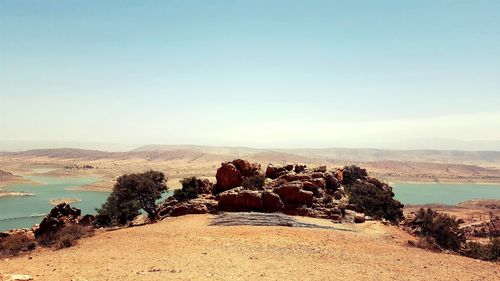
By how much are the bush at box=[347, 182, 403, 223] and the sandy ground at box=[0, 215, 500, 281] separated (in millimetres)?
11993

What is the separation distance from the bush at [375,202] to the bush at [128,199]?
61.4 feet

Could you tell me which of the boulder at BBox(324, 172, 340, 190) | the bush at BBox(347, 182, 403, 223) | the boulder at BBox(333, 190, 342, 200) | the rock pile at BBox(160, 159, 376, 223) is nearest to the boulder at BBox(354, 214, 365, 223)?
the rock pile at BBox(160, 159, 376, 223)

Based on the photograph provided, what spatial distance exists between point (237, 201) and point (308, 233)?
8.98 m

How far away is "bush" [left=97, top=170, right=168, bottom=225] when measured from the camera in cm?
3566

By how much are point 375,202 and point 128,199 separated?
78.3 feet

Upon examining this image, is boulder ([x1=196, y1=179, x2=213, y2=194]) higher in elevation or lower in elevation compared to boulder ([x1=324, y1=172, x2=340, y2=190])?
lower

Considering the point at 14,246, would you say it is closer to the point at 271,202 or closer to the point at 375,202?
the point at 271,202

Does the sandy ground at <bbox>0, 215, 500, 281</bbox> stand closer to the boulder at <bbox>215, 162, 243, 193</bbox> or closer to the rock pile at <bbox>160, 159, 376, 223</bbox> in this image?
the rock pile at <bbox>160, 159, 376, 223</bbox>

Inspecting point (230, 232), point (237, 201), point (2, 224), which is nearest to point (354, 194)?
point (237, 201)

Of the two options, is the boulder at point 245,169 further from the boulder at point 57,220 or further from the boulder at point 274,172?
the boulder at point 57,220

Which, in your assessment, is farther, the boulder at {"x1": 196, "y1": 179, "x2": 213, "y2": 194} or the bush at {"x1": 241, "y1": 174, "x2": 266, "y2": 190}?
the boulder at {"x1": 196, "y1": 179, "x2": 213, "y2": 194}

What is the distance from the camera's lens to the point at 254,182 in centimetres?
3600

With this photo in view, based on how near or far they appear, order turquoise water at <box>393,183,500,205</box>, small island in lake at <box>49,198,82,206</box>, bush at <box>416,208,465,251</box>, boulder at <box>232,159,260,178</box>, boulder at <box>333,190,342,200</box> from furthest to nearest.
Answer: turquoise water at <box>393,183,500,205</box>
small island in lake at <box>49,198,82,206</box>
boulder at <box>232,159,260,178</box>
boulder at <box>333,190,342,200</box>
bush at <box>416,208,465,251</box>

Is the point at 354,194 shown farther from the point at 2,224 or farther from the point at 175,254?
the point at 2,224
